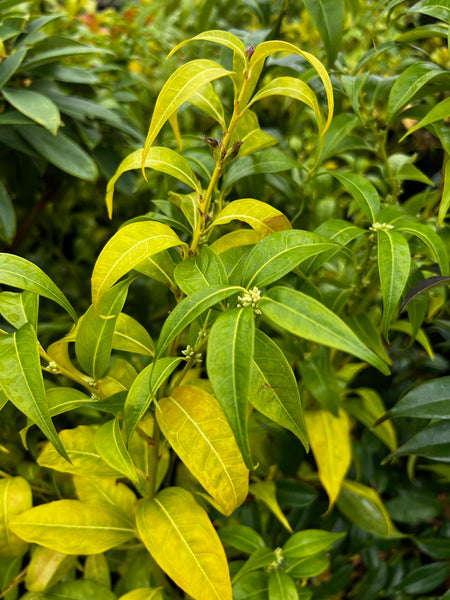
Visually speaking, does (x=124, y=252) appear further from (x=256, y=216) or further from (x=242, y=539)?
(x=242, y=539)

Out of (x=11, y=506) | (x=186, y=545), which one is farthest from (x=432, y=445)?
(x=11, y=506)

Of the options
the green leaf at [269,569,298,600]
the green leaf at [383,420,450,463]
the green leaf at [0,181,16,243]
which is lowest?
the green leaf at [269,569,298,600]

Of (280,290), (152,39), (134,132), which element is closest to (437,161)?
(134,132)

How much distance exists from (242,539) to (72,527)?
229mm

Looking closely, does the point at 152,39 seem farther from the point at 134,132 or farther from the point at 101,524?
the point at 101,524

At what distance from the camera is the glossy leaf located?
565 millimetres

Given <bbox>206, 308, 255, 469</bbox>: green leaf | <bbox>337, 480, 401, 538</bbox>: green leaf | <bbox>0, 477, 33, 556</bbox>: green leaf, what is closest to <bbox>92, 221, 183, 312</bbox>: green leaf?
<bbox>206, 308, 255, 469</bbox>: green leaf

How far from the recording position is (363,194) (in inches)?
25.6

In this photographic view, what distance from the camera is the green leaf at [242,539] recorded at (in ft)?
2.35

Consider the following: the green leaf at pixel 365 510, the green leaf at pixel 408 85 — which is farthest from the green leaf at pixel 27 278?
the green leaf at pixel 365 510

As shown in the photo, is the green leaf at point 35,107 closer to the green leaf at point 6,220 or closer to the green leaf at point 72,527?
the green leaf at point 6,220

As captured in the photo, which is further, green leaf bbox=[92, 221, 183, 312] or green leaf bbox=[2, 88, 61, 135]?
green leaf bbox=[2, 88, 61, 135]

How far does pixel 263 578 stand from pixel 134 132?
82 cm

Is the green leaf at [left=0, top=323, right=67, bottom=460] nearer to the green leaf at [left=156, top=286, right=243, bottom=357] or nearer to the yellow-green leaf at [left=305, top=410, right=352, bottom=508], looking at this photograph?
the green leaf at [left=156, top=286, right=243, bottom=357]
